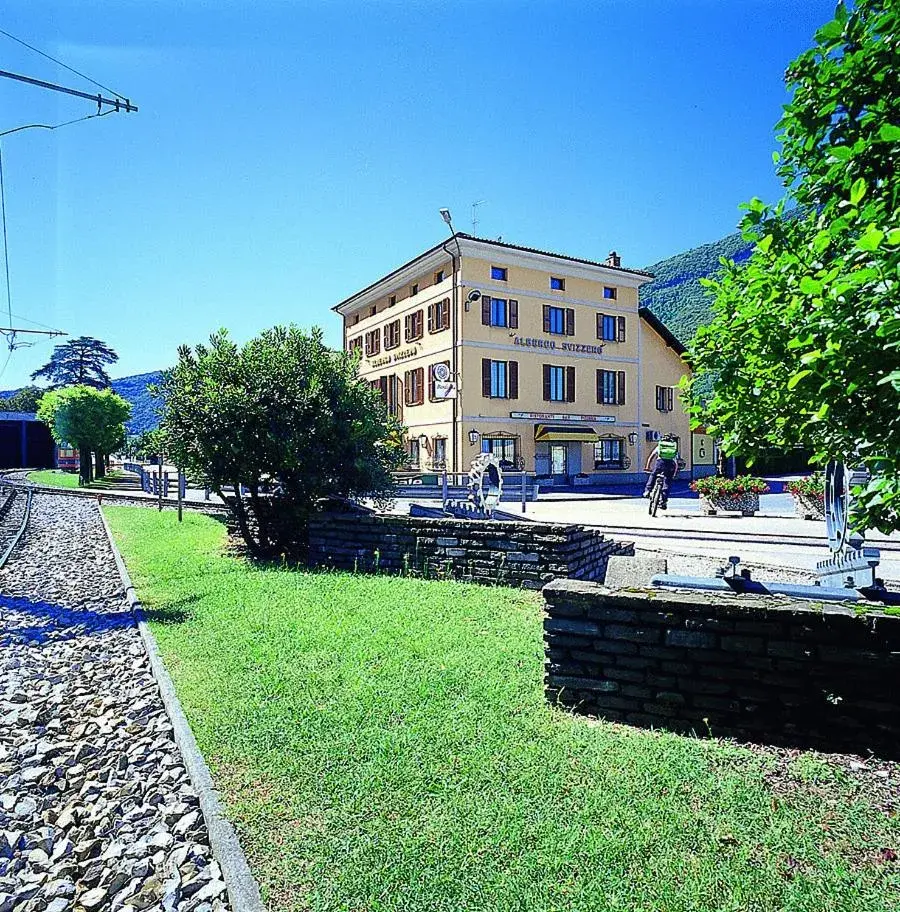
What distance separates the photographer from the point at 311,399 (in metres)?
9.43

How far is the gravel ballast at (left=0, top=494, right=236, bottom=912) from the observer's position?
2.71 m

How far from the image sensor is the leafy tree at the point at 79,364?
94.8 metres

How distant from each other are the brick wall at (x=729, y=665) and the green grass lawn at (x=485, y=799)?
0.19 meters

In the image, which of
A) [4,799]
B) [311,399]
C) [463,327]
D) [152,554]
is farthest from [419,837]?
[463,327]

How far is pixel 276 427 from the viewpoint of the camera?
942 centimetres

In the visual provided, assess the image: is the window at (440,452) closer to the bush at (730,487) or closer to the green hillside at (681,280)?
the bush at (730,487)

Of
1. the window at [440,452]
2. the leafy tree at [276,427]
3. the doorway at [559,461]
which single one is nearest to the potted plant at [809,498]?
the leafy tree at [276,427]

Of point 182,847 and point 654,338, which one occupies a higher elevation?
point 654,338

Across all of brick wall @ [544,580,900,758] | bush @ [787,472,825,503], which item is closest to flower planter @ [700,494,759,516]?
bush @ [787,472,825,503]

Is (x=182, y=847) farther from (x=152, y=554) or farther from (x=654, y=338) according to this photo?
(x=654, y=338)

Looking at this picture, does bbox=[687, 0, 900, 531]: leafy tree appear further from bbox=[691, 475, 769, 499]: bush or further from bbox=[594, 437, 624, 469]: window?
bbox=[594, 437, 624, 469]: window

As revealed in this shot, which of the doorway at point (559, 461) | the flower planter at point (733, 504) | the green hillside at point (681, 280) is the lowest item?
the flower planter at point (733, 504)

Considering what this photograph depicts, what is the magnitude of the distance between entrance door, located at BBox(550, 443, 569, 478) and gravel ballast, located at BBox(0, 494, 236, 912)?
29.5m

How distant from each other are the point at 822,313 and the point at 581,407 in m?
34.3
